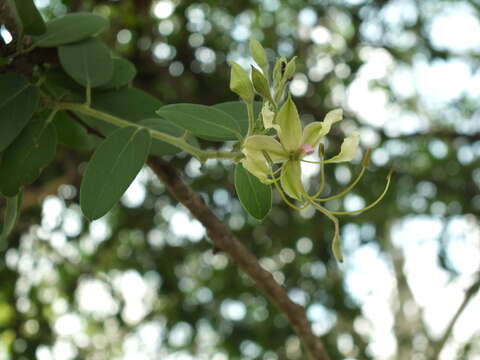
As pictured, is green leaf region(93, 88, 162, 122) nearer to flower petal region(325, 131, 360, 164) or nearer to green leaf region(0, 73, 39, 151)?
green leaf region(0, 73, 39, 151)

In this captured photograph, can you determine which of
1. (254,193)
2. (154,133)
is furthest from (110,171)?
(254,193)

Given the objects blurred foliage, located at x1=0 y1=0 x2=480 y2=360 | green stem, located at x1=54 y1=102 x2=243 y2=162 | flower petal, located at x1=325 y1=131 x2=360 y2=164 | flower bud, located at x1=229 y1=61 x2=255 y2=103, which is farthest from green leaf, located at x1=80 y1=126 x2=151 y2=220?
blurred foliage, located at x1=0 y1=0 x2=480 y2=360

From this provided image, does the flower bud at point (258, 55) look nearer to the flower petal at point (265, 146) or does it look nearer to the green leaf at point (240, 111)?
the green leaf at point (240, 111)

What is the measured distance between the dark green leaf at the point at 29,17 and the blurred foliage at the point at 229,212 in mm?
1267

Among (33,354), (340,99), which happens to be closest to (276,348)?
→ (33,354)

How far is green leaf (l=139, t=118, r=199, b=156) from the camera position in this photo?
886 millimetres

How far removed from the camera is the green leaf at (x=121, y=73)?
934 millimetres

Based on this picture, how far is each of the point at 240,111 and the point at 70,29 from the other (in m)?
0.29

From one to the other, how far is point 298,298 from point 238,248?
60.0 inches

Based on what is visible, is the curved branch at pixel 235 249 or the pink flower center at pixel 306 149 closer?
the pink flower center at pixel 306 149

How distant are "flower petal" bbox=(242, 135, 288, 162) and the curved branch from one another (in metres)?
0.33

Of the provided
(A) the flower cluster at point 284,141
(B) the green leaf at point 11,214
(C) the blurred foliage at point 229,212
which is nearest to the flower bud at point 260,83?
(A) the flower cluster at point 284,141

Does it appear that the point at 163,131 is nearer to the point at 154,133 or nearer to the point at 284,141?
the point at 154,133

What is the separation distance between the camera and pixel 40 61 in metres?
0.91
